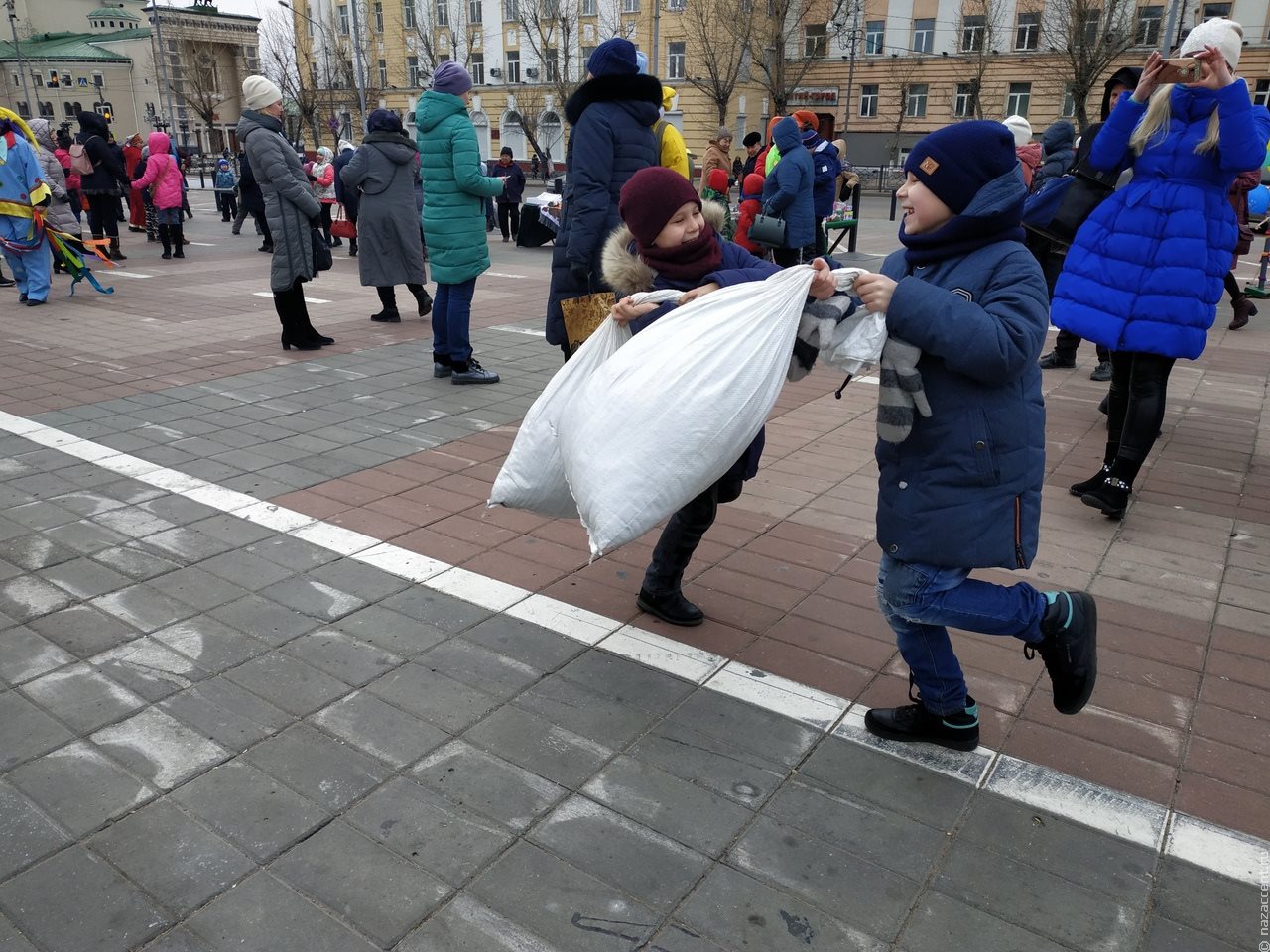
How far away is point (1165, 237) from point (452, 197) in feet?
15.0

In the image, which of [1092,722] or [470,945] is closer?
[470,945]

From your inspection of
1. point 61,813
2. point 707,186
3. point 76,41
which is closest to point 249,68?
point 76,41

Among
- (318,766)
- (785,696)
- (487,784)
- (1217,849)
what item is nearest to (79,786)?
(318,766)

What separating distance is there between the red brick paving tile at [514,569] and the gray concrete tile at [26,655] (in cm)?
146

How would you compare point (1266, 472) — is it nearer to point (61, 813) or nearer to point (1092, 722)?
point (1092, 722)

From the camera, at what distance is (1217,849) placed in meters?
2.35

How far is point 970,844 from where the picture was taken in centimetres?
237

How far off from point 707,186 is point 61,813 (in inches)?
479

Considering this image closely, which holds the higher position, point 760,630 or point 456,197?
point 456,197

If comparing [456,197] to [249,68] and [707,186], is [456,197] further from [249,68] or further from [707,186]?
[249,68]

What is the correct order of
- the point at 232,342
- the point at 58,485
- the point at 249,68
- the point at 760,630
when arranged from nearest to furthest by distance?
the point at 760,630 < the point at 58,485 < the point at 232,342 < the point at 249,68

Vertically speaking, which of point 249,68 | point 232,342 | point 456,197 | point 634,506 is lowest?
point 232,342

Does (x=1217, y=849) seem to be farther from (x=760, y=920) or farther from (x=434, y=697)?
(x=434, y=697)

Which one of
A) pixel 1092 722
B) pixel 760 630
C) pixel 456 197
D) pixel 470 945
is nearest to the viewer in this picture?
pixel 470 945
